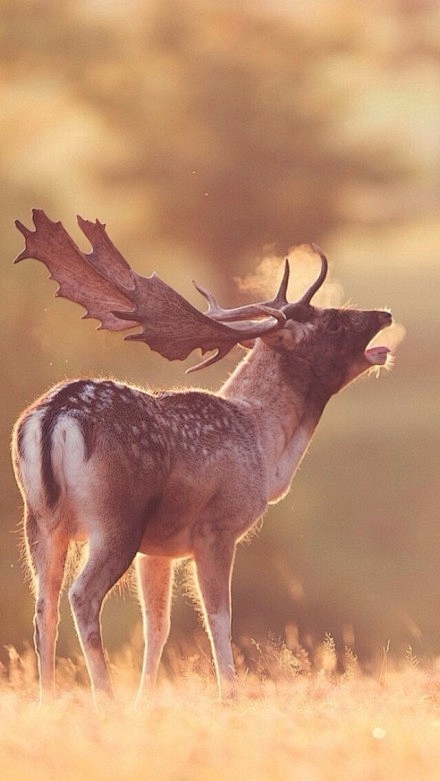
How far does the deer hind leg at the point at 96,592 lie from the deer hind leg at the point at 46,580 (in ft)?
0.93

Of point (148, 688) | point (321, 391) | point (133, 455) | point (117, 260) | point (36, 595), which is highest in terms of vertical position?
point (117, 260)

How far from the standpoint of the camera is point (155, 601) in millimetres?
8641

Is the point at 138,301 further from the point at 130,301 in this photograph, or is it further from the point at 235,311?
the point at 235,311

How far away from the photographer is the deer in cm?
747

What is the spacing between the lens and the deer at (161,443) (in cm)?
747

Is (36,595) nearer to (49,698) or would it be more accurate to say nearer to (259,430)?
(49,698)

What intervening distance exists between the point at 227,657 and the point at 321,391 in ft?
6.81

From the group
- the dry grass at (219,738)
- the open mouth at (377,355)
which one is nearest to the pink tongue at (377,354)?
the open mouth at (377,355)

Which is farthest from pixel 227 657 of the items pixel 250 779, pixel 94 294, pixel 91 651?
pixel 250 779

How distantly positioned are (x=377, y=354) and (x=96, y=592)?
2958 millimetres

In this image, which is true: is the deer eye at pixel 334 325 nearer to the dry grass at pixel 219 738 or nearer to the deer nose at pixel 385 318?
the deer nose at pixel 385 318

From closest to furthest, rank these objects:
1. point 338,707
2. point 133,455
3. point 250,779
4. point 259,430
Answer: point 250,779 < point 338,707 < point 133,455 < point 259,430

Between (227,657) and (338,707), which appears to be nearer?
(338,707)

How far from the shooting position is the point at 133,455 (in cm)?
766
